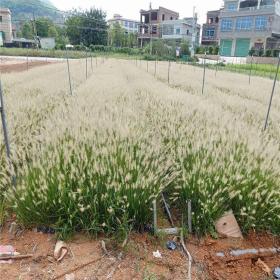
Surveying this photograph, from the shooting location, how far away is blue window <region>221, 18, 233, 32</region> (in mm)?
46844

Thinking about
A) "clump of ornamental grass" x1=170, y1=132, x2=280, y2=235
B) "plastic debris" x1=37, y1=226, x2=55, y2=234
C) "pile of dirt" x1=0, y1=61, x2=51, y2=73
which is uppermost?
"clump of ornamental grass" x1=170, y1=132, x2=280, y2=235

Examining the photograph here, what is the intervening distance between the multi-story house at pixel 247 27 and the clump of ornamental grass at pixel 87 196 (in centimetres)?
4504

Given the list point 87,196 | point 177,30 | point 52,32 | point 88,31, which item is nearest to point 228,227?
point 87,196

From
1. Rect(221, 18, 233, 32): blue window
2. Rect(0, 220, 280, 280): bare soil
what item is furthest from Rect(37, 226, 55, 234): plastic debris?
Rect(221, 18, 233, 32): blue window

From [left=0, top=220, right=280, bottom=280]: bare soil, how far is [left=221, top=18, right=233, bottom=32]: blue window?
4995cm

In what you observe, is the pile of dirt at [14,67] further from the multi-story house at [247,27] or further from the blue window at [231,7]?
the blue window at [231,7]

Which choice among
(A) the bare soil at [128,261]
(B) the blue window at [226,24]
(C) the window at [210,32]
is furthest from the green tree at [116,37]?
(A) the bare soil at [128,261]

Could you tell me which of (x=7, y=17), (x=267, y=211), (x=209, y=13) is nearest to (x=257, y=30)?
(x=209, y=13)

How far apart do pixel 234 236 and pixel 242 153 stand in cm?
85

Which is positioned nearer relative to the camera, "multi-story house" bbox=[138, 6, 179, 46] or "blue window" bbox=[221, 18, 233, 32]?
"blue window" bbox=[221, 18, 233, 32]

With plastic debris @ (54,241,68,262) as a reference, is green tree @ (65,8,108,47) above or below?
above

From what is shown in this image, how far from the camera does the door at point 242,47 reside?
151ft

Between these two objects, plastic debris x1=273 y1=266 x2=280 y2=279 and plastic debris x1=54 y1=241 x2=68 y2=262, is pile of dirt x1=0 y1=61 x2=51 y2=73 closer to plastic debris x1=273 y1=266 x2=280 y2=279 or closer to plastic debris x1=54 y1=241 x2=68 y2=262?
plastic debris x1=54 y1=241 x2=68 y2=262

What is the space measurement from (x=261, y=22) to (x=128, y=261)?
157 feet
